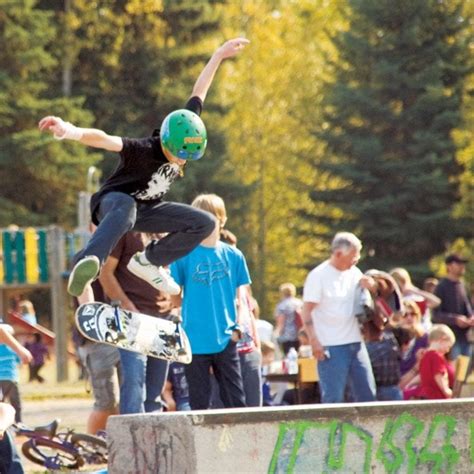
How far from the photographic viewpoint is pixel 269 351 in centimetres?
1326

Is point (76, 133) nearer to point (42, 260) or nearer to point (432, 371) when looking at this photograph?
point (432, 371)

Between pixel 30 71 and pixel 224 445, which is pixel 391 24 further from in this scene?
pixel 224 445

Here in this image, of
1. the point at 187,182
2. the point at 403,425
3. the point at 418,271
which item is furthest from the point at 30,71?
the point at 403,425

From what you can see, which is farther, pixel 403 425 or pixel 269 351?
pixel 269 351

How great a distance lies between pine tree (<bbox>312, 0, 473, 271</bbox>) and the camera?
36.4 meters

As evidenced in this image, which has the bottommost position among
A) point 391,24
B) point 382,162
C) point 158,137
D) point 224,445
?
point 224,445

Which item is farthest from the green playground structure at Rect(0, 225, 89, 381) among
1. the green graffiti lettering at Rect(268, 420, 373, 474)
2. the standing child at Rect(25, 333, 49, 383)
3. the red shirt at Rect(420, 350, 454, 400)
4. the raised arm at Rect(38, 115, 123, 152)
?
the green graffiti lettering at Rect(268, 420, 373, 474)

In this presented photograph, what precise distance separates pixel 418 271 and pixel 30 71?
1477 cm

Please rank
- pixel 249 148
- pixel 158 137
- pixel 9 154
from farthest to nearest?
pixel 249 148
pixel 9 154
pixel 158 137

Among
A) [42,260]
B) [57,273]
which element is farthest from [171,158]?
[42,260]

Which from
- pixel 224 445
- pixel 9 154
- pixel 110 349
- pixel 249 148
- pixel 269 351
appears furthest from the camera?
pixel 249 148

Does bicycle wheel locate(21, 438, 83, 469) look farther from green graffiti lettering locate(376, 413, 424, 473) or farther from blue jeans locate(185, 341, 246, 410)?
green graffiti lettering locate(376, 413, 424, 473)

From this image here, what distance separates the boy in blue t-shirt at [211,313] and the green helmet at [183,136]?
99 cm

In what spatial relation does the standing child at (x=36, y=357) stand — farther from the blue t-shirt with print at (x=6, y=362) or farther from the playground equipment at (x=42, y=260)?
the blue t-shirt with print at (x=6, y=362)
